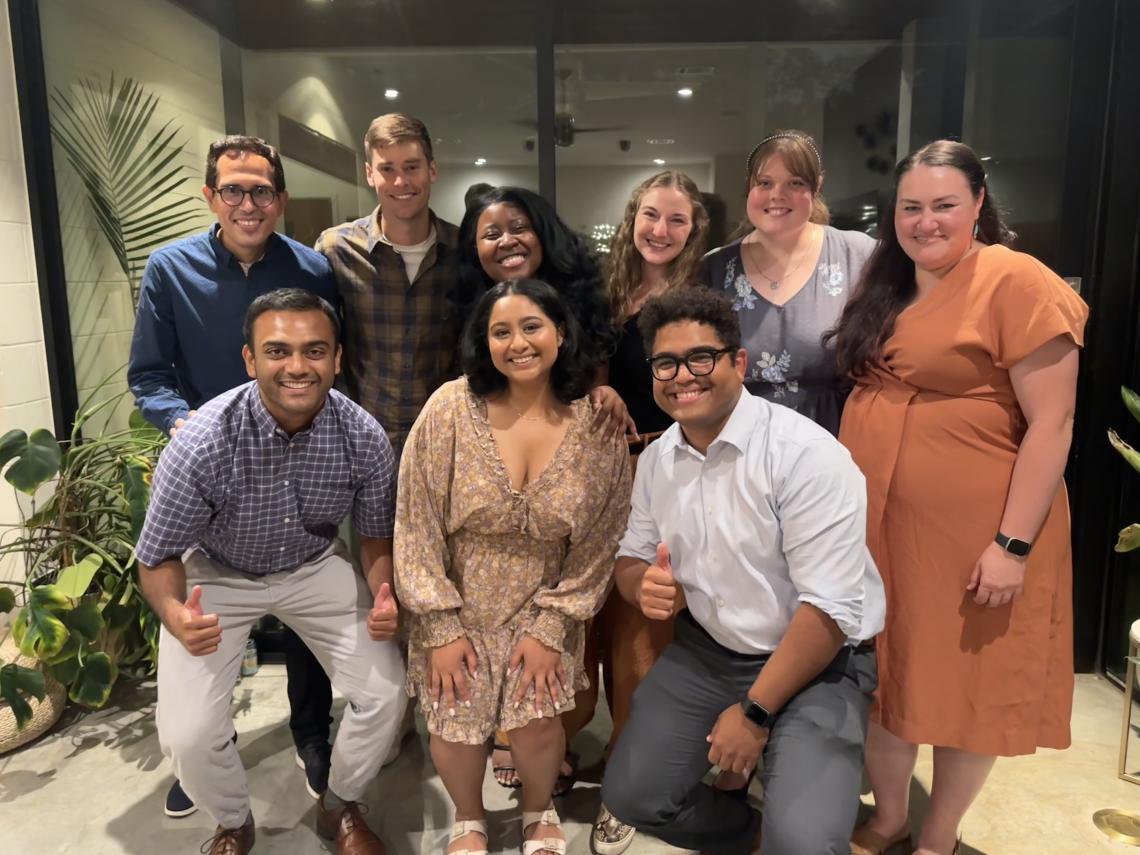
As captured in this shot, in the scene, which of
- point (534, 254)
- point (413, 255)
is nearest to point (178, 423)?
point (413, 255)

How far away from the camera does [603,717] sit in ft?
8.70

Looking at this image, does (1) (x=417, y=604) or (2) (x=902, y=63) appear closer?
(1) (x=417, y=604)

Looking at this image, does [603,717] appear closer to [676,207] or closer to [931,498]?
[931,498]

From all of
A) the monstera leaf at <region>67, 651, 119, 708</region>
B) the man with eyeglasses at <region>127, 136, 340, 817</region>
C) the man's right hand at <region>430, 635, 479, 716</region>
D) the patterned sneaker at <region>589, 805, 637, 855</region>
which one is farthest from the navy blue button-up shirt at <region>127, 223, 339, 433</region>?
the patterned sneaker at <region>589, 805, 637, 855</region>

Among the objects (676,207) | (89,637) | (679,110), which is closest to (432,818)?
(89,637)

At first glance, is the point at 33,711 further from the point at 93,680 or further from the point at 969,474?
the point at 969,474

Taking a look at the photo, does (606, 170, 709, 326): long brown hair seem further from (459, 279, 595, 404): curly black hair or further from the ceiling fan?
the ceiling fan

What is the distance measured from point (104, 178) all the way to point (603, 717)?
8.60 ft

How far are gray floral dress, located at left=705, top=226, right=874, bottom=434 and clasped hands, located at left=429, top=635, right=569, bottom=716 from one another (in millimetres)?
827

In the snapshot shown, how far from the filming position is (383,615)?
6.15ft

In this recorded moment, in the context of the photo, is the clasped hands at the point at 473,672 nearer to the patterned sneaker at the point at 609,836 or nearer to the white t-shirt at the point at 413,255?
the patterned sneaker at the point at 609,836

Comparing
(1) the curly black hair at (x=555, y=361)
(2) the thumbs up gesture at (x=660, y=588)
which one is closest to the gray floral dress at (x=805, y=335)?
(1) the curly black hair at (x=555, y=361)

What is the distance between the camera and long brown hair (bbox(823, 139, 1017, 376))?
5.79ft

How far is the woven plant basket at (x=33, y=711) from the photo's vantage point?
7.84ft
